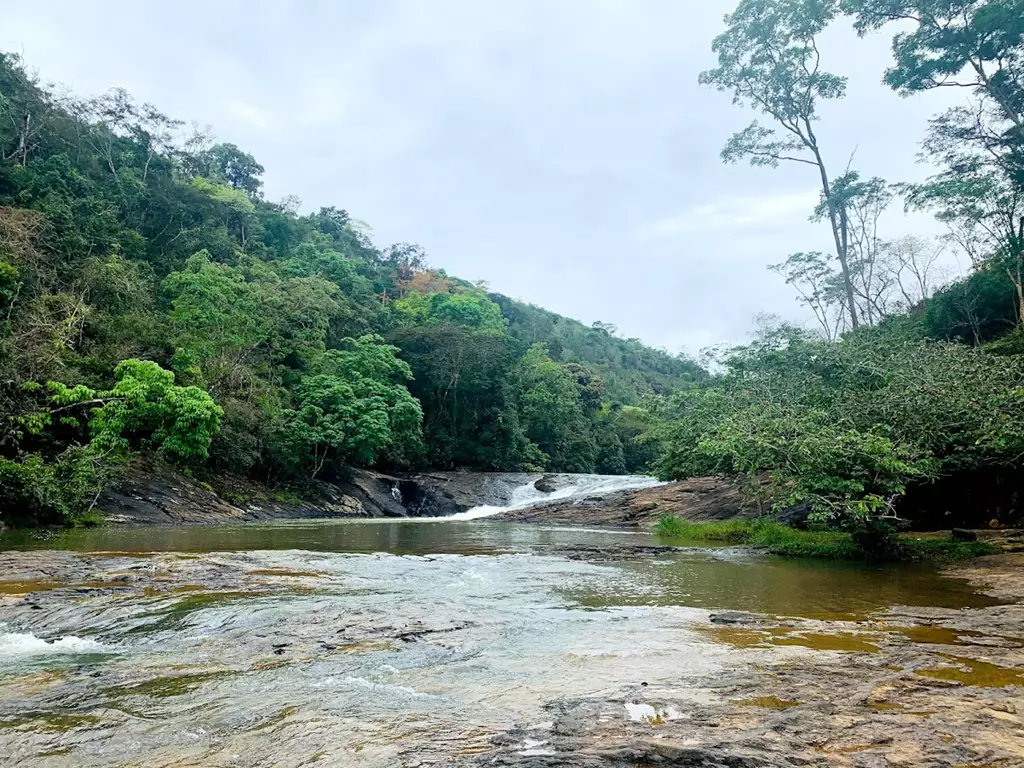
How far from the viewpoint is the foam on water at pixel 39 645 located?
5258mm

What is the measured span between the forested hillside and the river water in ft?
33.7

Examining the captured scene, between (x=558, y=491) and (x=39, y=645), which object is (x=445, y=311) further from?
(x=39, y=645)

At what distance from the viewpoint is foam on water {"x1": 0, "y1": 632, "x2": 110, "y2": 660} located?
17.3 feet

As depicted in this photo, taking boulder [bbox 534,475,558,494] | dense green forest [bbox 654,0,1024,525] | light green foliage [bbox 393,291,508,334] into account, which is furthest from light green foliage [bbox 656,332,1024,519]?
light green foliage [bbox 393,291,508,334]

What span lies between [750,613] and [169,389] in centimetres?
2016

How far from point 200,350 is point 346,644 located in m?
26.3

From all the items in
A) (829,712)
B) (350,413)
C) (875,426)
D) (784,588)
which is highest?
(350,413)

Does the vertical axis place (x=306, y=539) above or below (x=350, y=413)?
below

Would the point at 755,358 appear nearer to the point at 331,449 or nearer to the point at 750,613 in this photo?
the point at 750,613

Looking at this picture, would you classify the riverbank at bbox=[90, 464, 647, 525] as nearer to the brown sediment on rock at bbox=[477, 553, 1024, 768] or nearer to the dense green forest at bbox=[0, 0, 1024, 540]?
the dense green forest at bbox=[0, 0, 1024, 540]

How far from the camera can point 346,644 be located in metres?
5.65

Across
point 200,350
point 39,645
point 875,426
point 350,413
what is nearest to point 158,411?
point 200,350

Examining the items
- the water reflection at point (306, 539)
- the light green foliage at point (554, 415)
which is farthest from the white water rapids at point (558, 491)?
the light green foliage at point (554, 415)

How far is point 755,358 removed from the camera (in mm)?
23344
